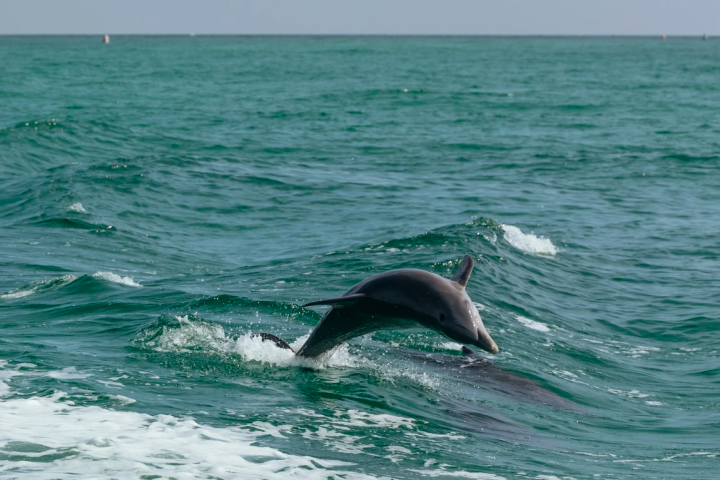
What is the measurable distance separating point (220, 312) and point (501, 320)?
5.79 meters

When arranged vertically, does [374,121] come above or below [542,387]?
above

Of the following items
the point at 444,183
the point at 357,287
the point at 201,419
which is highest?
the point at 444,183

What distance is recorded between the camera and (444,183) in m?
36.8

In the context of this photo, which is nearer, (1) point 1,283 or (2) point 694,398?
(2) point 694,398

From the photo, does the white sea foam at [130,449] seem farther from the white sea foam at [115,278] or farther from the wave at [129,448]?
the white sea foam at [115,278]

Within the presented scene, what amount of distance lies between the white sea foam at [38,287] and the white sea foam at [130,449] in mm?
7078

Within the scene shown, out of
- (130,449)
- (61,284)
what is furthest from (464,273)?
(61,284)

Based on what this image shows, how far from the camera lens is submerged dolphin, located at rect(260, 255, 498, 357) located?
11109mm

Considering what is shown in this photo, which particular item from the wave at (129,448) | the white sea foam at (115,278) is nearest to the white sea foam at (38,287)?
the white sea foam at (115,278)

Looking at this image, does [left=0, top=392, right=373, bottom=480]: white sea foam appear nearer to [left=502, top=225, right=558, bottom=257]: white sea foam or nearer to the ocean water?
the ocean water

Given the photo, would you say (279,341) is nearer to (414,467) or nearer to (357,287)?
(357,287)

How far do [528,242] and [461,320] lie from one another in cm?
1536

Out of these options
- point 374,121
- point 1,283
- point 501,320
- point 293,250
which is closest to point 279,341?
point 501,320

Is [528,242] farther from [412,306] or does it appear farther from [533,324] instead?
[412,306]
